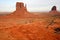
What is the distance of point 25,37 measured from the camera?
894cm

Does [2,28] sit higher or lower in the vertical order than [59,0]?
lower

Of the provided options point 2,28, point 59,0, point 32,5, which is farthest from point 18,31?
point 59,0

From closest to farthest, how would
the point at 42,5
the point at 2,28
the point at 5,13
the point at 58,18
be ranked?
the point at 2,28
the point at 5,13
the point at 58,18
the point at 42,5

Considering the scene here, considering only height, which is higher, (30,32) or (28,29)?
(28,29)

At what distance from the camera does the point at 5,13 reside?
954cm

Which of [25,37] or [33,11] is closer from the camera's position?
[25,37]

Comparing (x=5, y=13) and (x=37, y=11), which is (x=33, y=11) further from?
(x=5, y=13)

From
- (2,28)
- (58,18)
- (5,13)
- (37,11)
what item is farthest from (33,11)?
(2,28)

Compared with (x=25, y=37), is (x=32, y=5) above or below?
above

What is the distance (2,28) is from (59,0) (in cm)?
394

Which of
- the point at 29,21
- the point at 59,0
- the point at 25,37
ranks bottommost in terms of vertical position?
the point at 25,37

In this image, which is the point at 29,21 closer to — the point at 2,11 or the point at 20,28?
the point at 20,28

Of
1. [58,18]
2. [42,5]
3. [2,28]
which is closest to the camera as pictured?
[2,28]

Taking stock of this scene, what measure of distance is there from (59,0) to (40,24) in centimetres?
216
